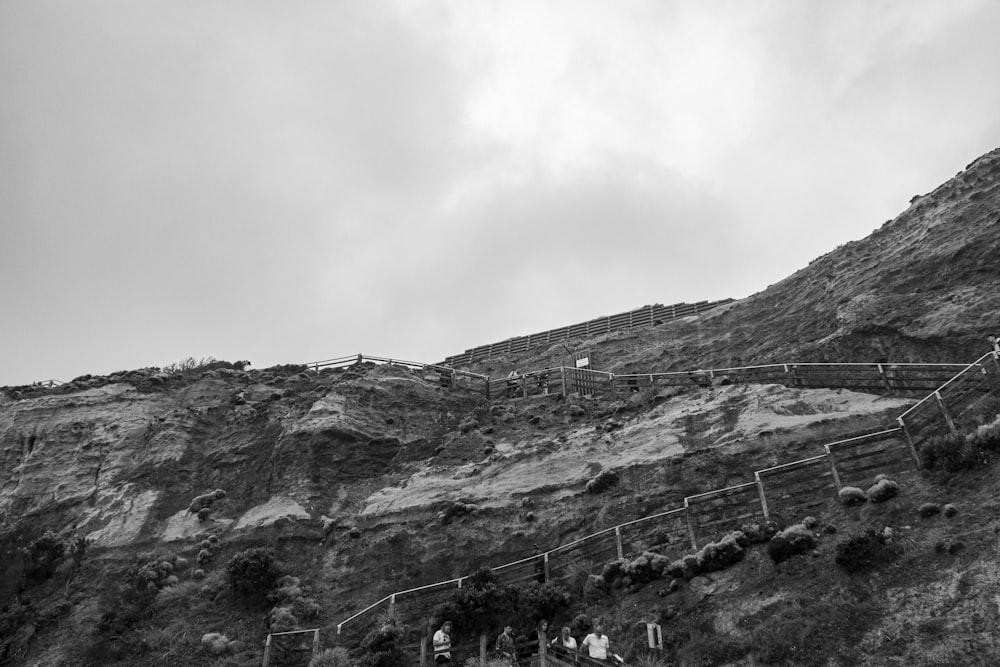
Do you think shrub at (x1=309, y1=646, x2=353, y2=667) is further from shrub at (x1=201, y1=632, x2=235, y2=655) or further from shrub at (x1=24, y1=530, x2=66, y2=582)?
shrub at (x1=24, y1=530, x2=66, y2=582)

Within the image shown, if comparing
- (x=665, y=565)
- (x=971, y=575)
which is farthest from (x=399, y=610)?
(x=971, y=575)

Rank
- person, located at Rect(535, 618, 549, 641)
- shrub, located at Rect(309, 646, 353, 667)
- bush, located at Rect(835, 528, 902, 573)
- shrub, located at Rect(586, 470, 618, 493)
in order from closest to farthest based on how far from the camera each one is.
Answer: bush, located at Rect(835, 528, 902, 573) < person, located at Rect(535, 618, 549, 641) < shrub, located at Rect(309, 646, 353, 667) < shrub, located at Rect(586, 470, 618, 493)

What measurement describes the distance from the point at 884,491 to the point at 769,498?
3181 mm

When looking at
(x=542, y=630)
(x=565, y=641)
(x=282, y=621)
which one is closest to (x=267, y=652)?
(x=282, y=621)

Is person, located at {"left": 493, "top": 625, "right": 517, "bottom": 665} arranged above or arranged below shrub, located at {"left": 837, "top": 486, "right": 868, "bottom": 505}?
below

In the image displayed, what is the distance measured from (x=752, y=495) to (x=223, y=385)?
97.0 feet

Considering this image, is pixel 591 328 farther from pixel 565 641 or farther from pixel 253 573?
pixel 565 641

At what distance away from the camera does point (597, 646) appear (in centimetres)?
1688

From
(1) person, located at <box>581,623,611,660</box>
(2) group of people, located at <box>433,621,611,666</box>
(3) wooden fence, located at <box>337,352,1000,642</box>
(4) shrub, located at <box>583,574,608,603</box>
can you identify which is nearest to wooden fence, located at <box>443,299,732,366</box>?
(3) wooden fence, located at <box>337,352,1000,642</box>

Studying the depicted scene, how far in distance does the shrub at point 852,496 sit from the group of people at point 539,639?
681 cm

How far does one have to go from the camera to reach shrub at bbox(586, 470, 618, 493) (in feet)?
83.5

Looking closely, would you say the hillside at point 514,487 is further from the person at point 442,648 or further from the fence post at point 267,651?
the person at point 442,648

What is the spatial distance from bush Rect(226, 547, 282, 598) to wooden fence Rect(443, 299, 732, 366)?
26684mm

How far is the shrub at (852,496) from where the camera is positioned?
739 inches
